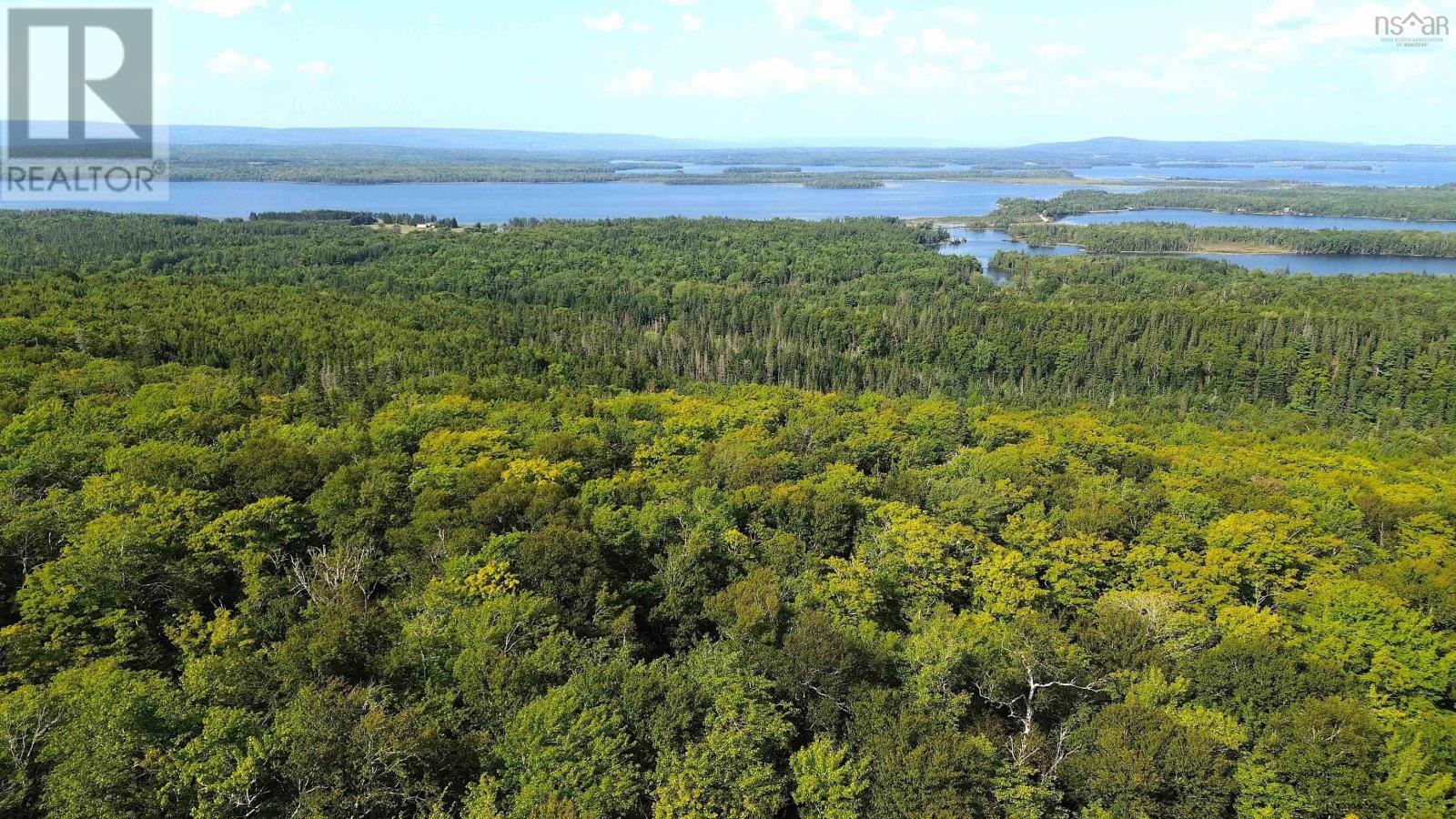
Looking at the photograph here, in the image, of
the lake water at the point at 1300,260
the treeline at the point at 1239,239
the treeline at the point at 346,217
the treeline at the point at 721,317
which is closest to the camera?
the treeline at the point at 721,317

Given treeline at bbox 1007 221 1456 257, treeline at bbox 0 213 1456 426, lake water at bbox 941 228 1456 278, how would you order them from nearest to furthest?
treeline at bbox 0 213 1456 426 → lake water at bbox 941 228 1456 278 → treeline at bbox 1007 221 1456 257

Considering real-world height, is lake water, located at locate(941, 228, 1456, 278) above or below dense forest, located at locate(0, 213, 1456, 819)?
above

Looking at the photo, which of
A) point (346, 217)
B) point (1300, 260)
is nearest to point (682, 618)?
point (346, 217)

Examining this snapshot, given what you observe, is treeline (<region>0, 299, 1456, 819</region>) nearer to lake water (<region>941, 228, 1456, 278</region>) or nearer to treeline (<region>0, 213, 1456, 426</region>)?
treeline (<region>0, 213, 1456, 426</region>)

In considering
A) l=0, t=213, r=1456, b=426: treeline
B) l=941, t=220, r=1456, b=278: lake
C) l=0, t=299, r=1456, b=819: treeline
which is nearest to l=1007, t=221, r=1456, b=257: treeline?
l=941, t=220, r=1456, b=278: lake

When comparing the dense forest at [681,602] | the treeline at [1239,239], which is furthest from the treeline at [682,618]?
the treeline at [1239,239]

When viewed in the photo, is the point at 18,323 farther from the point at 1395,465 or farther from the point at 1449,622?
the point at 1395,465

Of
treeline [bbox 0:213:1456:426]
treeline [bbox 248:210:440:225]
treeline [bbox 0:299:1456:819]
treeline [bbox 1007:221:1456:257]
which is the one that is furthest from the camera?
treeline [bbox 248:210:440:225]

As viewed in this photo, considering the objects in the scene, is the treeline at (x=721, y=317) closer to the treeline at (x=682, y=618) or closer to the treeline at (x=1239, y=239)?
the treeline at (x=682, y=618)
